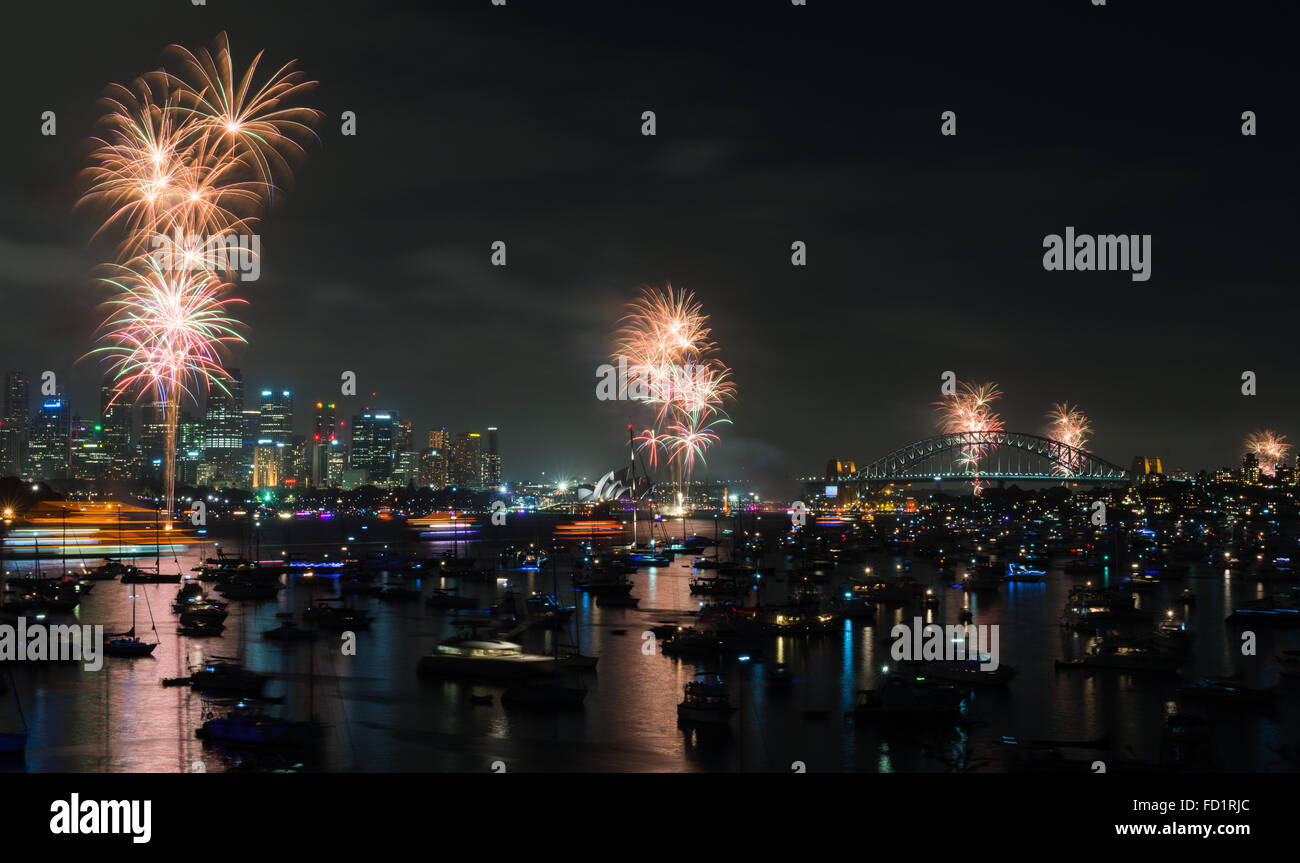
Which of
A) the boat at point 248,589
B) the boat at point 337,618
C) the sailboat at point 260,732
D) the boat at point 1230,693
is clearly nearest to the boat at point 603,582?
the boat at point 337,618

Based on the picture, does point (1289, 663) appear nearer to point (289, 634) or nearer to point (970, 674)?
point (970, 674)

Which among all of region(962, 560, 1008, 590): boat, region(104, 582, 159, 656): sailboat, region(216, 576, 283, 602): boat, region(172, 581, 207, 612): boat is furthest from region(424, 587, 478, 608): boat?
region(962, 560, 1008, 590): boat

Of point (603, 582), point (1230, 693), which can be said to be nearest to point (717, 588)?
point (603, 582)

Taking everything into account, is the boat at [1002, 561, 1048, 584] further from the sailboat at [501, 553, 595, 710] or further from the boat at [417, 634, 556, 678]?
the sailboat at [501, 553, 595, 710]

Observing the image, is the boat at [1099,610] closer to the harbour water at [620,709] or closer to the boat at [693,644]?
the harbour water at [620,709]

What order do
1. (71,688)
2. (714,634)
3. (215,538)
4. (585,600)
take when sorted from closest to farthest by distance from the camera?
(71,688) → (714,634) → (585,600) → (215,538)
